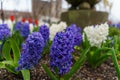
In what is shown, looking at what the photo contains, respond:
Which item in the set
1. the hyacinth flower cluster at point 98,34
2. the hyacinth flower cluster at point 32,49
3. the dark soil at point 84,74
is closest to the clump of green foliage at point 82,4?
the dark soil at point 84,74

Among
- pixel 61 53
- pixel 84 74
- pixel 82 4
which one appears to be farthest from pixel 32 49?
pixel 82 4

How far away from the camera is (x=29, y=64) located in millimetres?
2396

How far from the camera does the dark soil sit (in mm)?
2766

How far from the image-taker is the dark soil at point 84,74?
2766 millimetres

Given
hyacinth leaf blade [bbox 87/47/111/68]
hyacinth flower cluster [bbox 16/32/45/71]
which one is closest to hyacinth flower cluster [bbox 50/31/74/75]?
hyacinth flower cluster [bbox 16/32/45/71]

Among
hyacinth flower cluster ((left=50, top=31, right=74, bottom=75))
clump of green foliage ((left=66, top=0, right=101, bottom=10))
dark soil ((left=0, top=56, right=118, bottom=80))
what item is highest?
clump of green foliage ((left=66, top=0, right=101, bottom=10))

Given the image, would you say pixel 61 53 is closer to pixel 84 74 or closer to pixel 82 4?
pixel 84 74

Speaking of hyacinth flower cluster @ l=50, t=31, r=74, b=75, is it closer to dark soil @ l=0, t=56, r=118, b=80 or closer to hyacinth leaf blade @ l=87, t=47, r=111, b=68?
dark soil @ l=0, t=56, r=118, b=80

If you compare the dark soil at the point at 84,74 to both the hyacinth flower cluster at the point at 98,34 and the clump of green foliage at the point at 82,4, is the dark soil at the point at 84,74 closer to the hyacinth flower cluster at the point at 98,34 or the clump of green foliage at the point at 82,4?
the hyacinth flower cluster at the point at 98,34

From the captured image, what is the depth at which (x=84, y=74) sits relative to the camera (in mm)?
3031

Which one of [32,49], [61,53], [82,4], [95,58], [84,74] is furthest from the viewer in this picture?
[82,4]

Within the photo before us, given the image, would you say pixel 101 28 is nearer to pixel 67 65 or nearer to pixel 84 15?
pixel 67 65

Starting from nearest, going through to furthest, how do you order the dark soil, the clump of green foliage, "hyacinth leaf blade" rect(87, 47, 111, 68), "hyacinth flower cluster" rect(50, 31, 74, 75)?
"hyacinth flower cluster" rect(50, 31, 74, 75) < the dark soil < "hyacinth leaf blade" rect(87, 47, 111, 68) < the clump of green foliage

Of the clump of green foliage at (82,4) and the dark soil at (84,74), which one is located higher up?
the clump of green foliage at (82,4)
